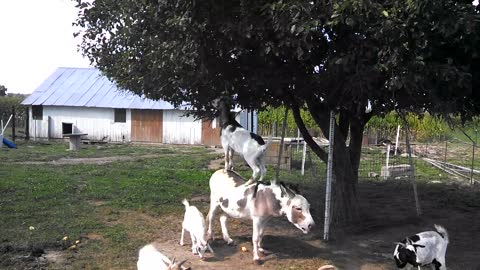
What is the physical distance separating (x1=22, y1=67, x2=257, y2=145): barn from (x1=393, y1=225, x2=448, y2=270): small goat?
26.9 meters

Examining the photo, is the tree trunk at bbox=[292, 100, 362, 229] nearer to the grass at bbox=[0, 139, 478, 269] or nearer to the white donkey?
the white donkey

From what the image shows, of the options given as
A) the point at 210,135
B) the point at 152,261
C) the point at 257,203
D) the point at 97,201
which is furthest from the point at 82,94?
the point at 152,261

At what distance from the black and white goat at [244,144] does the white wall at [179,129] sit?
86.3ft

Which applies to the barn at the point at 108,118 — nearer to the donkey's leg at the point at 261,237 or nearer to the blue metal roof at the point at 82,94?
A: the blue metal roof at the point at 82,94

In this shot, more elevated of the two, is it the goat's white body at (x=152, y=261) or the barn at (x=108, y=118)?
the barn at (x=108, y=118)

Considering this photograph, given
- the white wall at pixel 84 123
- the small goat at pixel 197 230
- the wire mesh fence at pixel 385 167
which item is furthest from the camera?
the white wall at pixel 84 123

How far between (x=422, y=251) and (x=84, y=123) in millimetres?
32896

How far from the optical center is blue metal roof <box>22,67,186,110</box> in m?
35.9

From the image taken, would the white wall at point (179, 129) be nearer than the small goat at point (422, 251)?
No

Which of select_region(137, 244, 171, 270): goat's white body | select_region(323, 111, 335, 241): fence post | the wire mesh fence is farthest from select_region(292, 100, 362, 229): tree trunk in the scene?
select_region(137, 244, 171, 270): goat's white body

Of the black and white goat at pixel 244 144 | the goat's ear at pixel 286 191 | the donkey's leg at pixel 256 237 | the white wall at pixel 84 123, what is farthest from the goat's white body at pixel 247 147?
the white wall at pixel 84 123

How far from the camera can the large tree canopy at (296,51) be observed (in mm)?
6621

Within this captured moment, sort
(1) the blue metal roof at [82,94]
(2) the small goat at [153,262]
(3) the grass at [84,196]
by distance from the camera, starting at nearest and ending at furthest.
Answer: (2) the small goat at [153,262], (3) the grass at [84,196], (1) the blue metal roof at [82,94]

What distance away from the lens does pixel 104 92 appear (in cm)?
3797
